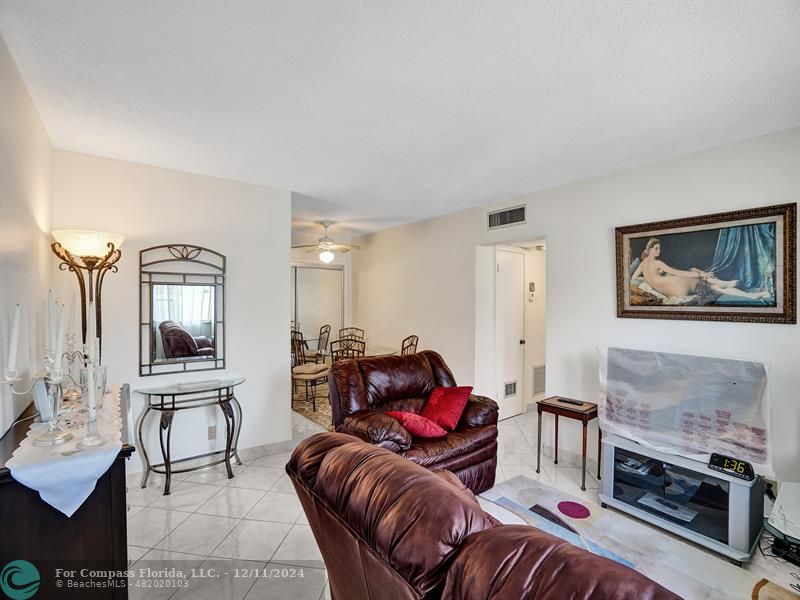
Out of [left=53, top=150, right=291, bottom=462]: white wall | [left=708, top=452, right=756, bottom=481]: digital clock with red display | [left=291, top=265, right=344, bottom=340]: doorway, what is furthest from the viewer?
[left=291, top=265, right=344, bottom=340]: doorway

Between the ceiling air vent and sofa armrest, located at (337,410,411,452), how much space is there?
8.41 ft

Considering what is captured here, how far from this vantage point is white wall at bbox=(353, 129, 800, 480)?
2.57m

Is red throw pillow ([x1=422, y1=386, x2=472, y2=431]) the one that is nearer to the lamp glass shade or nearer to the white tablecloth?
the white tablecloth

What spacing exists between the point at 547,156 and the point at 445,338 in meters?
2.70

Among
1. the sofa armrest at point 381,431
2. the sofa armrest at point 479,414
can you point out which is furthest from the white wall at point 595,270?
the sofa armrest at point 381,431

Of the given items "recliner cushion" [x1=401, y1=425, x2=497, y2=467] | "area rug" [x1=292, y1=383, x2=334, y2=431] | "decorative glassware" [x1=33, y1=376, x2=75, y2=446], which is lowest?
"area rug" [x1=292, y1=383, x2=334, y2=431]

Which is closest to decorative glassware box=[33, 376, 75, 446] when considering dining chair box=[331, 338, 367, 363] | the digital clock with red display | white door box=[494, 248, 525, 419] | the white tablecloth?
the white tablecloth

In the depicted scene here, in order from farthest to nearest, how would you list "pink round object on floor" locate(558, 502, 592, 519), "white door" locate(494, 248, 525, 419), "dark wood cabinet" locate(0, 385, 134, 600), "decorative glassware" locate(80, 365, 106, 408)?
"white door" locate(494, 248, 525, 419), "pink round object on floor" locate(558, 502, 592, 519), "decorative glassware" locate(80, 365, 106, 408), "dark wood cabinet" locate(0, 385, 134, 600)

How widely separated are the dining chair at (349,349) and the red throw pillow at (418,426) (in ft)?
10.9

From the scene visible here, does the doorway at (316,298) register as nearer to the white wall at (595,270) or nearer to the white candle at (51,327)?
the white wall at (595,270)

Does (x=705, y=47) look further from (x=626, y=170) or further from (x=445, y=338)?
(x=445, y=338)

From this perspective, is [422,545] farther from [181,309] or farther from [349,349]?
[349,349]

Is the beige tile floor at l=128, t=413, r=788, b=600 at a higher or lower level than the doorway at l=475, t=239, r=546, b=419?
lower

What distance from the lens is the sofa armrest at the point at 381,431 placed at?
2.63 metres
